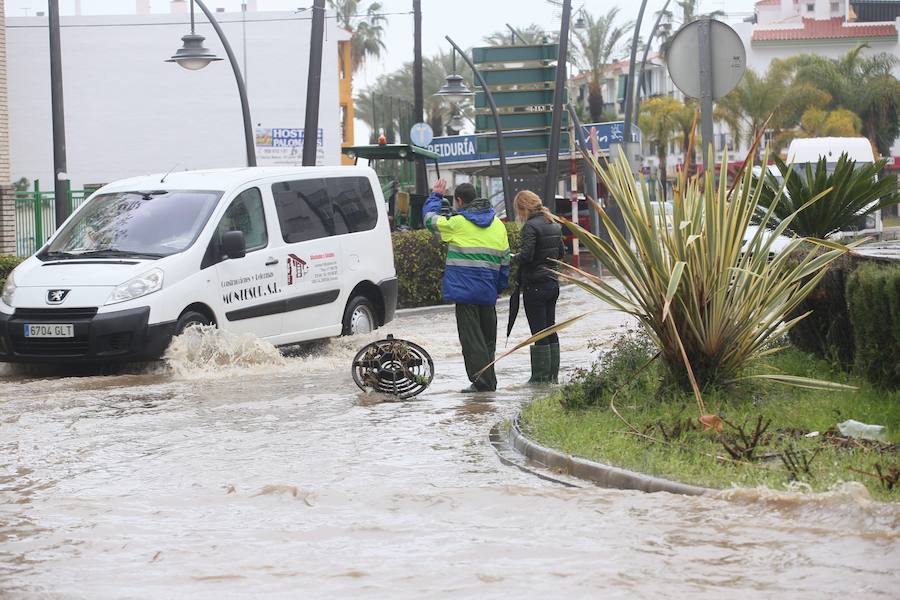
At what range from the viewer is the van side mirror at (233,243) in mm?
13867

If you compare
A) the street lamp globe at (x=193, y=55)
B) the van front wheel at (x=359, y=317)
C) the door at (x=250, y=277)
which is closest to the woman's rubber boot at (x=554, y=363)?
the door at (x=250, y=277)

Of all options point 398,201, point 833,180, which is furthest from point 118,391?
point 398,201

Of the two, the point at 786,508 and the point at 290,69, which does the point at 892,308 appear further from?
the point at 290,69

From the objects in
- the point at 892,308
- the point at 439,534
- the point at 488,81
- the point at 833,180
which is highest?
the point at 488,81

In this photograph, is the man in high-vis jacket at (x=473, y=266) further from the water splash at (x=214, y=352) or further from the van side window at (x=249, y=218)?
the van side window at (x=249, y=218)

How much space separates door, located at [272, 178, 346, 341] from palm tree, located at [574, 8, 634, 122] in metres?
57.2

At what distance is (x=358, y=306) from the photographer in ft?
51.9

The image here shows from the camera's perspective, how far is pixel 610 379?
10297mm

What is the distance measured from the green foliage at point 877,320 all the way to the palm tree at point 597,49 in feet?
206

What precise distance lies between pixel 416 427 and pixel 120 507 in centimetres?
313

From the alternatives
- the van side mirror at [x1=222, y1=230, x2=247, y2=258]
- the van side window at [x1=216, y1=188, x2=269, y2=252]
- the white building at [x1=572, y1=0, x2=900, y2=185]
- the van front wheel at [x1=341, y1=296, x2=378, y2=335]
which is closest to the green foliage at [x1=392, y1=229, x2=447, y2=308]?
the van front wheel at [x1=341, y1=296, x2=378, y2=335]

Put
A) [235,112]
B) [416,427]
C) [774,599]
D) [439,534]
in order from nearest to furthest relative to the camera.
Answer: [774,599]
[439,534]
[416,427]
[235,112]

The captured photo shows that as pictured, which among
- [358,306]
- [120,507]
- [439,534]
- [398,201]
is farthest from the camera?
[398,201]

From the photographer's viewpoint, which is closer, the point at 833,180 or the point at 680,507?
the point at 680,507
